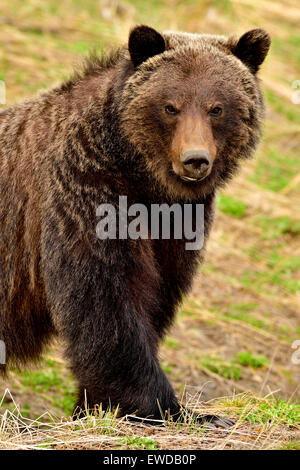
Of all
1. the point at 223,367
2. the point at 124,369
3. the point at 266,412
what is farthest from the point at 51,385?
the point at 266,412

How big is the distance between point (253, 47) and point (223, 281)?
5.30 metres

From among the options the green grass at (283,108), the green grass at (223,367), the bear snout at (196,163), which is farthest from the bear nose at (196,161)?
the green grass at (283,108)

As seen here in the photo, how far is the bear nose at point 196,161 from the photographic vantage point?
Answer: 4590 millimetres

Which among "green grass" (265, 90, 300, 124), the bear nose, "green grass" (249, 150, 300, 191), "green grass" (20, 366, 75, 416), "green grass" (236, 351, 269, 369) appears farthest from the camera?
"green grass" (265, 90, 300, 124)

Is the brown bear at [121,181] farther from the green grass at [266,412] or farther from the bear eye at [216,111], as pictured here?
the green grass at [266,412]

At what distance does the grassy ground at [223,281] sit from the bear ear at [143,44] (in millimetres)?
2065

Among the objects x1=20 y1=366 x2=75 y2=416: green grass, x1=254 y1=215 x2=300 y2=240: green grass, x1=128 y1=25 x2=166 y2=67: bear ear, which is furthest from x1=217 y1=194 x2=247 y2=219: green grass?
x1=128 y1=25 x2=166 y2=67: bear ear

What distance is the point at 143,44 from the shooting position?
5125 mm

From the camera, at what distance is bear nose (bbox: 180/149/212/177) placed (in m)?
4.59

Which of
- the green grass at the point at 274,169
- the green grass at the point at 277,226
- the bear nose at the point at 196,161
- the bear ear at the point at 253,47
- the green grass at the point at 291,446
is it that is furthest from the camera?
the green grass at the point at 274,169

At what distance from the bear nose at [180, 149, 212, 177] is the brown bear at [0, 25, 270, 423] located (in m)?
0.01

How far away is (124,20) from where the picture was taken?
1541 centimetres

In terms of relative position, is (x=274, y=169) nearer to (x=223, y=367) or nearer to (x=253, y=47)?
(x=223, y=367)

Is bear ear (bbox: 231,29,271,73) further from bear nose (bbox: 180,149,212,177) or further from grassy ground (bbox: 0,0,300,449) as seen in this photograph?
grassy ground (bbox: 0,0,300,449)
